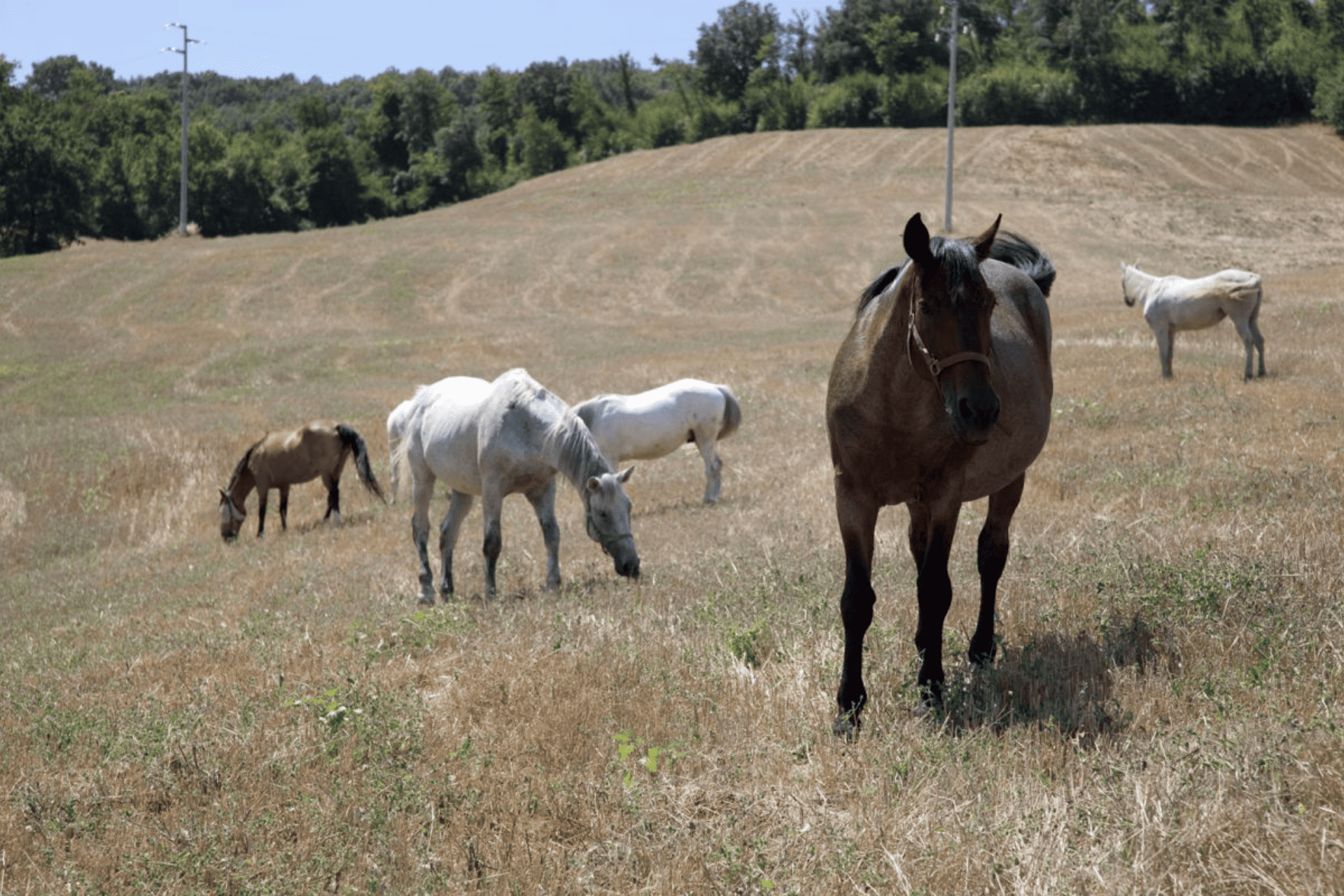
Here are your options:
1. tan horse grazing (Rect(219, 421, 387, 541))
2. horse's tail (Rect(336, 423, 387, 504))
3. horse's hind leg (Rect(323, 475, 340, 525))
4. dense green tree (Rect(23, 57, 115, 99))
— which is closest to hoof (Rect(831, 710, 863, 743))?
horse's tail (Rect(336, 423, 387, 504))

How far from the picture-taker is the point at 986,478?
545cm

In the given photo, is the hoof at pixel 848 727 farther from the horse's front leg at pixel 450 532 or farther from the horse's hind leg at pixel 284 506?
the horse's hind leg at pixel 284 506

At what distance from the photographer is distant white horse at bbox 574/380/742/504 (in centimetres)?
1368

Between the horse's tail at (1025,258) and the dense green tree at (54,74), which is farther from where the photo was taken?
the dense green tree at (54,74)

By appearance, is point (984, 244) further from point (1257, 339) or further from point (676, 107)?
point (676, 107)

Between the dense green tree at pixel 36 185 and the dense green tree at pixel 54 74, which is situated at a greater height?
the dense green tree at pixel 54 74

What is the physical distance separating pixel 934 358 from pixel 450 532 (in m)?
6.95

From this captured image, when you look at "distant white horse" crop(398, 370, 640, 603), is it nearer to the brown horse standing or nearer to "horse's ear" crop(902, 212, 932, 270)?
the brown horse standing

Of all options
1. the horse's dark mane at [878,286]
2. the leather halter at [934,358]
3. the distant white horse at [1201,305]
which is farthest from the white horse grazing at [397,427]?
the distant white horse at [1201,305]

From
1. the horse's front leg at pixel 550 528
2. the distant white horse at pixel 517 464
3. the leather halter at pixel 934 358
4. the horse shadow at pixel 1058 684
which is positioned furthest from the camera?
the horse's front leg at pixel 550 528

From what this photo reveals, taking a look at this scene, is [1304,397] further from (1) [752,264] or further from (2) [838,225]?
(2) [838,225]

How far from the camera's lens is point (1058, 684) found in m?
5.02

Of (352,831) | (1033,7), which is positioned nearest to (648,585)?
(352,831)

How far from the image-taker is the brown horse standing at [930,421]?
14.0ft
